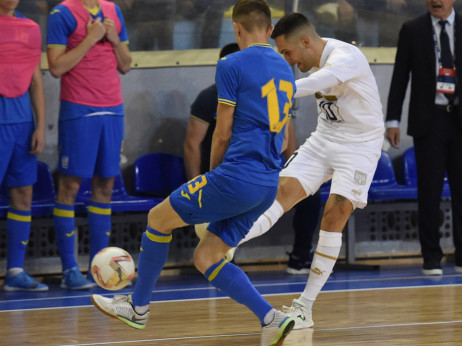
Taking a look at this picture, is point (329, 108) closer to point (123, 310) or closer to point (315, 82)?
point (315, 82)

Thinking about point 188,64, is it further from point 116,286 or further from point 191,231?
point 116,286

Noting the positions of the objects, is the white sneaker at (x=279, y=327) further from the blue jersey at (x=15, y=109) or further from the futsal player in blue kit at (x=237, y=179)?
the blue jersey at (x=15, y=109)

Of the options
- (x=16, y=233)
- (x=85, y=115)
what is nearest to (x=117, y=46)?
(x=85, y=115)

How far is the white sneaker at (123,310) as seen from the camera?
441cm

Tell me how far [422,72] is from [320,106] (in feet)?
7.21

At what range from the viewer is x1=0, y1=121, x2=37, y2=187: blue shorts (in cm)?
658

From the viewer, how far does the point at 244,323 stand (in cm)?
501

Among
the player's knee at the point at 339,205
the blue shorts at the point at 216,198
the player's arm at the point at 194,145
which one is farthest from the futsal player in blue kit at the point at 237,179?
the player's arm at the point at 194,145

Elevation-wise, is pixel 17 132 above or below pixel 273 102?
below

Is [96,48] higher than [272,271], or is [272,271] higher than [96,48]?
[96,48]

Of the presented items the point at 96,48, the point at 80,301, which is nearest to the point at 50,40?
the point at 96,48

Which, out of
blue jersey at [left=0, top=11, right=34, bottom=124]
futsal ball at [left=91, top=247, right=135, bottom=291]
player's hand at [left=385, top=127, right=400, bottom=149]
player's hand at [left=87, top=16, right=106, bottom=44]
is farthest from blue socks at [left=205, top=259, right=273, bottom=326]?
player's hand at [left=385, top=127, right=400, bottom=149]

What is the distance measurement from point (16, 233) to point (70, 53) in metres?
1.46

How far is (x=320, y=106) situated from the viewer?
Result: 220 inches
